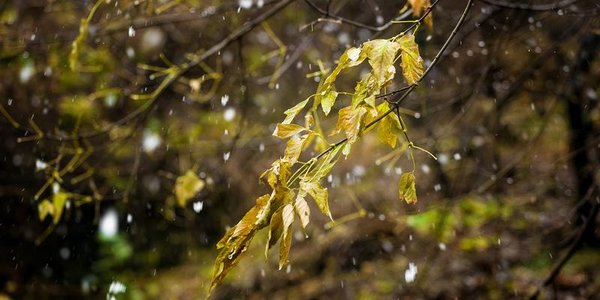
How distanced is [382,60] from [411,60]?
10cm

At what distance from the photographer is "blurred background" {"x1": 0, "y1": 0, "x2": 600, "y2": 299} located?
431 cm

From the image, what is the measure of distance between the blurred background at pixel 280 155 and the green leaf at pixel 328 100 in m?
2.00

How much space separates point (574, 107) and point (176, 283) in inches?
193

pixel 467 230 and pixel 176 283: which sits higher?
pixel 467 230

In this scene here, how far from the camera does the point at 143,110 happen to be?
300cm

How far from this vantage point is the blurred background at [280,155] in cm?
431

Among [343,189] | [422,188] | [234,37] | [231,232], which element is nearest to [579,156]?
[422,188]

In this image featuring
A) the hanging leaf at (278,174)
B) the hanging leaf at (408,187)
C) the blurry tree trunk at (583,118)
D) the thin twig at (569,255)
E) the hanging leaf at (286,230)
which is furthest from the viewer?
the blurry tree trunk at (583,118)

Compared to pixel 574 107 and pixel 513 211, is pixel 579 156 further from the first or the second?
pixel 513 211

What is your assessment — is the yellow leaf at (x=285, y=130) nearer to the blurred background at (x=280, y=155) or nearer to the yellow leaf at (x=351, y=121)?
the yellow leaf at (x=351, y=121)

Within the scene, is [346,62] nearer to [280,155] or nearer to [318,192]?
[318,192]

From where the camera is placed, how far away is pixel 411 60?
1201mm

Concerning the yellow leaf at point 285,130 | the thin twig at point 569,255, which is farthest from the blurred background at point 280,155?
the yellow leaf at point 285,130

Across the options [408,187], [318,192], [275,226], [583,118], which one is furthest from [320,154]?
[583,118]
